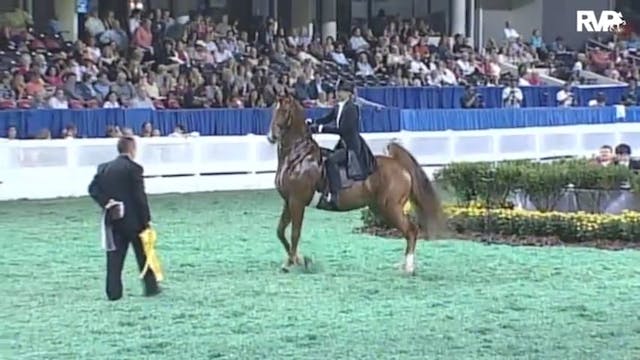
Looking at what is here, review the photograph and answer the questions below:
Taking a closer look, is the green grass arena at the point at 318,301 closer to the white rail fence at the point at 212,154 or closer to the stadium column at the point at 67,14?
the white rail fence at the point at 212,154

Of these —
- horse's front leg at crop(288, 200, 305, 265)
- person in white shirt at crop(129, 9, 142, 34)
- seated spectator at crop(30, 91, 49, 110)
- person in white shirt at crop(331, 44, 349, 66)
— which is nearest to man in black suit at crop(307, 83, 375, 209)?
horse's front leg at crop(288, 200, 305, 265)

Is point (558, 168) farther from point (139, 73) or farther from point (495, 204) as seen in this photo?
point (139, 73)

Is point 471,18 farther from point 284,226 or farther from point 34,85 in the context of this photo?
point 284,226

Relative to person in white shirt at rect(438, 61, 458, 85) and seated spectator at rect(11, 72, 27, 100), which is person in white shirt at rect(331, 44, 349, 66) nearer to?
person in white shirt at rect(438, 61, 458, 85)

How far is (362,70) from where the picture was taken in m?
37.0

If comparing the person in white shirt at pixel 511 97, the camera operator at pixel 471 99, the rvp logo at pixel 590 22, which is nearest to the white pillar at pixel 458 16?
the rvp logo at pixel 590 22

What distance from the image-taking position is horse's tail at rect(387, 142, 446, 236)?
15.4 metres

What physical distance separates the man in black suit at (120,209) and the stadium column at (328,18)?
2954 centimetres

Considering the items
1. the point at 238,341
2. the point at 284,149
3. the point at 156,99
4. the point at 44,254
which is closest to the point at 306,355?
the point at 238,341

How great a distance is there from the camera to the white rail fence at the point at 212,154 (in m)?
24.6

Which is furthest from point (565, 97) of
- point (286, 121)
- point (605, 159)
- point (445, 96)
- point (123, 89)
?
point (286, 121)

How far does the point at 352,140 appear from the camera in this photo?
15211 millimetres

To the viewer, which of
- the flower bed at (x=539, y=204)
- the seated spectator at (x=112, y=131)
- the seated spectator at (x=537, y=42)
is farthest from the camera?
the seated spectator at (x=537, y=42)

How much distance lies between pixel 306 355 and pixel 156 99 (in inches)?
769
